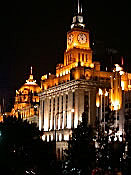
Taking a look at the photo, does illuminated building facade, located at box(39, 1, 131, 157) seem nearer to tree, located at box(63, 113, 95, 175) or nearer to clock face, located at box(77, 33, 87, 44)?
clock face, located at box(77, 33, 87, 44)

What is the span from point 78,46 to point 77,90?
1848cm

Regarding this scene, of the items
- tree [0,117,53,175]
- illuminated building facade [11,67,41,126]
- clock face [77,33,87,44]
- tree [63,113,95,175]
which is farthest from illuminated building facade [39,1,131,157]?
tree [63,113,95,175]

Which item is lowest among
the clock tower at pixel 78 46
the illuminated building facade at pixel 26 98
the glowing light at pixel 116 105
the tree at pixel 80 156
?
the tree at pixel 80 156

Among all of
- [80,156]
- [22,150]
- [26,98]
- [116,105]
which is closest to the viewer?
[80,156]

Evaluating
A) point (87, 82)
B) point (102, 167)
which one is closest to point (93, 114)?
point (87, 82)

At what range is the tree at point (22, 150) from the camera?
173 ft

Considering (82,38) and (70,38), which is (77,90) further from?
(70,38)

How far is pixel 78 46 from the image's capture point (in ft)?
441

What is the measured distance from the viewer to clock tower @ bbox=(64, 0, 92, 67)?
132m

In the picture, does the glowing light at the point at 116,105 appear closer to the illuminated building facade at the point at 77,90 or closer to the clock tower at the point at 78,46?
the illuminated building facade at the point at 77,90

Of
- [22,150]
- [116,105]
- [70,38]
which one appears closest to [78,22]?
[70,38]

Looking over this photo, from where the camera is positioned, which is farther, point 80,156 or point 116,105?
point 116,105

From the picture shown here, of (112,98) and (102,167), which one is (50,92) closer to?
(112,98)

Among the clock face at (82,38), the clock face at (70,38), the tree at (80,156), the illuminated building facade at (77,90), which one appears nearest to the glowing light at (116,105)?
the illuminated building facade at (77,90)
